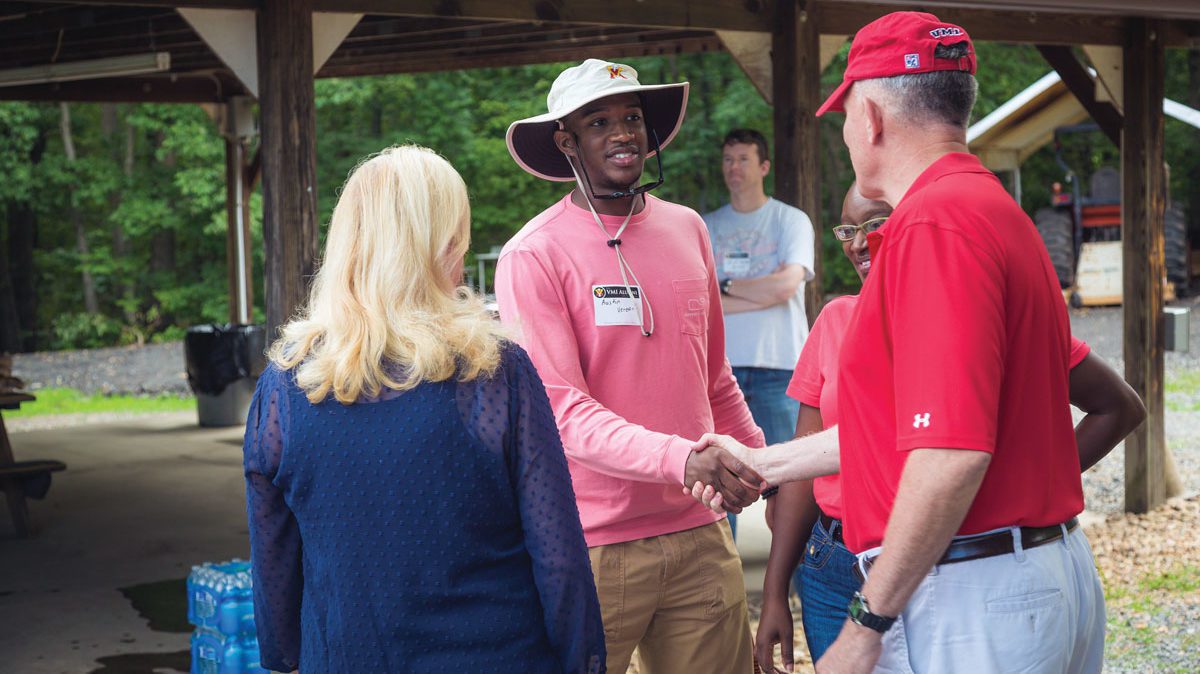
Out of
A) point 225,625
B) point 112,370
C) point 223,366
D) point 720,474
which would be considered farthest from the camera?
point 112,370

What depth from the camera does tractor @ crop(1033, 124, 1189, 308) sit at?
19.4 m

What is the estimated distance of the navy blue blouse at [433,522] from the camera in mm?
1950

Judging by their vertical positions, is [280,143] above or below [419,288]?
above

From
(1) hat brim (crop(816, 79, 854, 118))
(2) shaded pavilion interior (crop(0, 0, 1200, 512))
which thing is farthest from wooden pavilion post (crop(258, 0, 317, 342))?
(1) hat brim (crop(816, 79, 854, 118))

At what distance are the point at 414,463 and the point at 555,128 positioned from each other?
1319 millimetres

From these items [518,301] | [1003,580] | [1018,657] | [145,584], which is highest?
[518,301]

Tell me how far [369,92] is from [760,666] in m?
19.9

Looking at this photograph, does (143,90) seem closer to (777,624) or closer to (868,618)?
(777,624)

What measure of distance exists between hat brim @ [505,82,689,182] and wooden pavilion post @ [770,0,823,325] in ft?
8.53

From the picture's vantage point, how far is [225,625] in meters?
4.05

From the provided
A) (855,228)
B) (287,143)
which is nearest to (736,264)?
(287,143)

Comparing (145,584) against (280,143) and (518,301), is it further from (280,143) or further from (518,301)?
(518,301)

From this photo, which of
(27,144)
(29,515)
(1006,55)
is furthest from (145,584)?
(1006,55)

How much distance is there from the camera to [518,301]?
267cm
